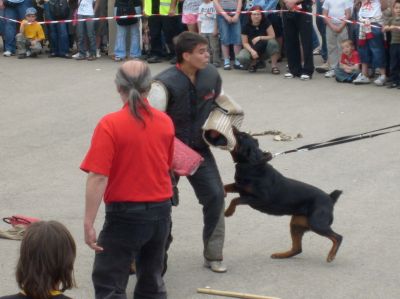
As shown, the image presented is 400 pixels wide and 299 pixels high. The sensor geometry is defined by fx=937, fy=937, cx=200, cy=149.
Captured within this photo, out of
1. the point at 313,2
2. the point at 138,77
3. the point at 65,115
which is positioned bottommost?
the point at 65,115

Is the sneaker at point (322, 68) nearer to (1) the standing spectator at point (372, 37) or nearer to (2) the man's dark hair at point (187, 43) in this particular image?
(1) the standing spectator at point (372, 37)

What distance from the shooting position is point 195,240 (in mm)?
7750

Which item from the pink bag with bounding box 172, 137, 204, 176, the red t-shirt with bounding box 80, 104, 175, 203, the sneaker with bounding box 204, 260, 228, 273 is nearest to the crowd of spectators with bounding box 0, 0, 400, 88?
the sneaker with bounding box 204, 260, 228, 273

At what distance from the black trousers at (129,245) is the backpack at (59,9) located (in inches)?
475

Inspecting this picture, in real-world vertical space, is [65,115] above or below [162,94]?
below

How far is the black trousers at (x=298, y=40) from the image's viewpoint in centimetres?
1481

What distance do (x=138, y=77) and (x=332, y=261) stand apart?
2.71m

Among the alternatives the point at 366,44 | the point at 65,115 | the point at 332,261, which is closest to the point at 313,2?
the point at 366,44

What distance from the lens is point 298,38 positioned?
15000mm

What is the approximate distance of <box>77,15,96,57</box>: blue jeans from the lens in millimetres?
16984

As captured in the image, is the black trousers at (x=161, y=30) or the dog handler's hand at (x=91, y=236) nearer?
the dog handler's hand at (x=91, y=236)

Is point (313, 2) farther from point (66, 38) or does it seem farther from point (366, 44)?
point (66, 38)

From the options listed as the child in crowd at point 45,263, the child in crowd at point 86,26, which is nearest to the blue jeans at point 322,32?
the child in crowd at point 86,26

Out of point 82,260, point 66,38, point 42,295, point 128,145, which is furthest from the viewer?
point 66,38
